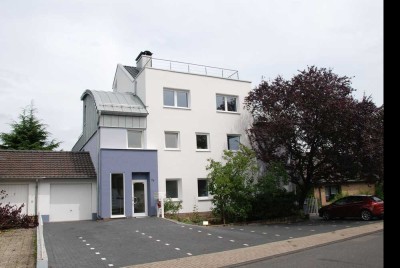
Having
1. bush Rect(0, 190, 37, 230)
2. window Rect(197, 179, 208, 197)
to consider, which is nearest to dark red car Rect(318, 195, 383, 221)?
window Rect(197, 179, 208, 197)

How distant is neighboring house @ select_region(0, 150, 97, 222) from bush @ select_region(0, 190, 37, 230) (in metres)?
1.23

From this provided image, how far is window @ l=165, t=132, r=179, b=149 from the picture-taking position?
24.7 metres

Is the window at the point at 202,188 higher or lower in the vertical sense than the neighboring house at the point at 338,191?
higher

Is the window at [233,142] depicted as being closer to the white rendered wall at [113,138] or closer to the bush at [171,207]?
the bush at [171,207]

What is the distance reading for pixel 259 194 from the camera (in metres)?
22.9

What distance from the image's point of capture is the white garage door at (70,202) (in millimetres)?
22281

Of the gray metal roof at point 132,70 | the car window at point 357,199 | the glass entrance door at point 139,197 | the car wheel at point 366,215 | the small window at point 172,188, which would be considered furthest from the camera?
the gray metal roof at point 132,70

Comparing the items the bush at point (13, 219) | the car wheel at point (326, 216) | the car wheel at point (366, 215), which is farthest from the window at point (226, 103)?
the bush at point (13, 219)

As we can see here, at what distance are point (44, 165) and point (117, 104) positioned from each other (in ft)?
17.8

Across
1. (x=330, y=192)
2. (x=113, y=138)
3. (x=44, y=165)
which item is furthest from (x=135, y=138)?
(x=330, y=192)

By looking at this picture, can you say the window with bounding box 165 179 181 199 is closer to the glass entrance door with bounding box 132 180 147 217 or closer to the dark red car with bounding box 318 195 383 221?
the glass entrance door with bounding box 132 180 147 217

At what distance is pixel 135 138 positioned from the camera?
23969 mm

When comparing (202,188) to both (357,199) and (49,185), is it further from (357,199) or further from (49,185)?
(357,199)

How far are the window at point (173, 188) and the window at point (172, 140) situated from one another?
2081 mm
